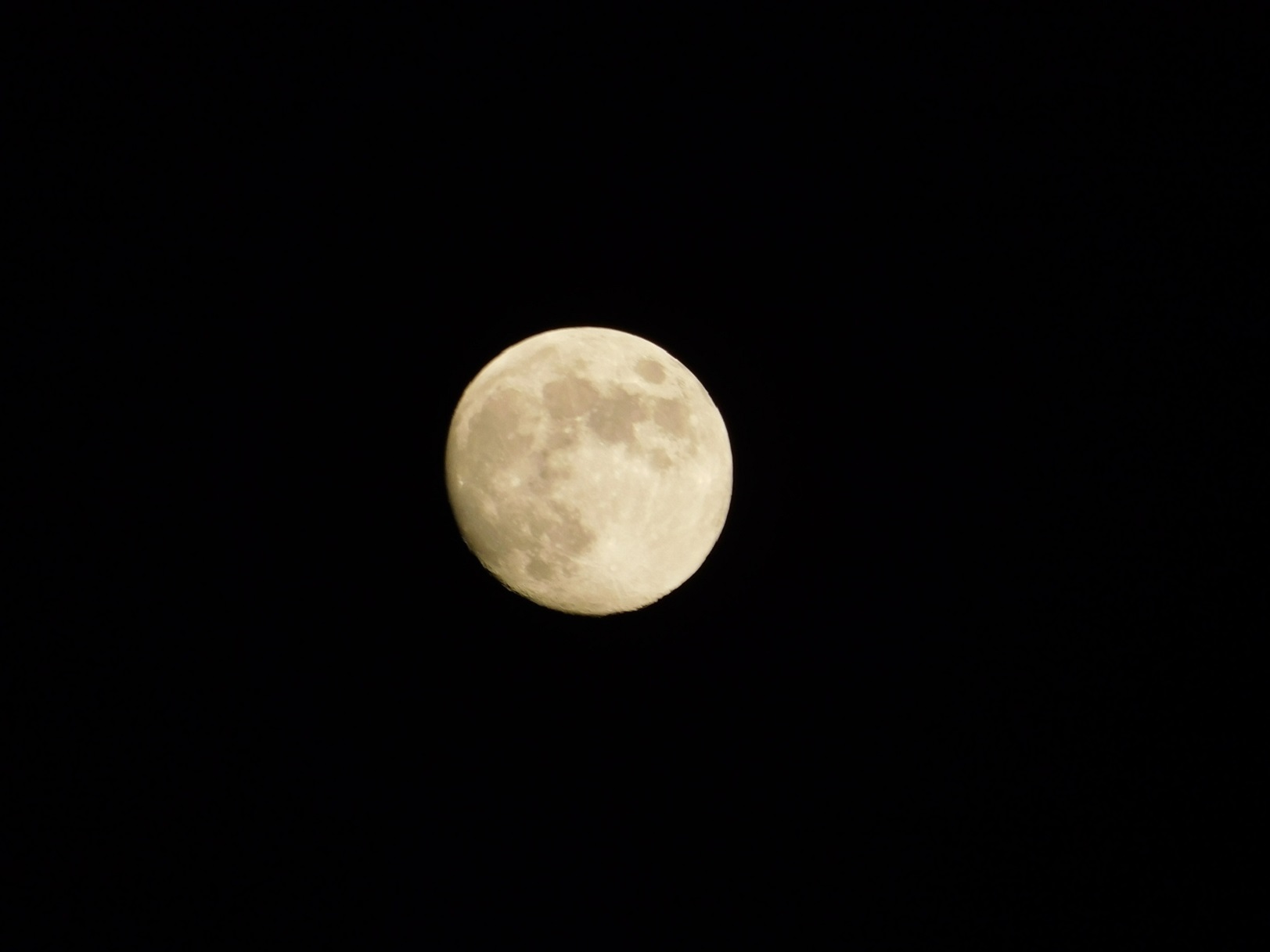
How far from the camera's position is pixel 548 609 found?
7.70 feet

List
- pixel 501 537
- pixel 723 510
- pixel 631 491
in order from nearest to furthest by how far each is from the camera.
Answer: pixel 631 491 < pixel 501 537 < pixel 723 510

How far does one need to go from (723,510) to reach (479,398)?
1026 millimetres

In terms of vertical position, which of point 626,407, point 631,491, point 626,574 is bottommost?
point 626,574

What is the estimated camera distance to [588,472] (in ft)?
6.56

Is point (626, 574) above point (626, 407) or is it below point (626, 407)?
below

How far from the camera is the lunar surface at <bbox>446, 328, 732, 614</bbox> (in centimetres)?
202

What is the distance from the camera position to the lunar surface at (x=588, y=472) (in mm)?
2023

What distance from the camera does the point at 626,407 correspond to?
209 centimetres

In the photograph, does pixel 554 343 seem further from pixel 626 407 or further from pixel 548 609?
pixel 548 609

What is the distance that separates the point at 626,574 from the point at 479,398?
33.4 inches

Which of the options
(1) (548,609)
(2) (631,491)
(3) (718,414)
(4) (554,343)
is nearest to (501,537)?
(1) (548,609)

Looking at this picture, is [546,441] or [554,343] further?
[554,343]

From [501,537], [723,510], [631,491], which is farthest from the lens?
[723,510]

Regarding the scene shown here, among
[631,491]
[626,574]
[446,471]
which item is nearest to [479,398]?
[446,471]
